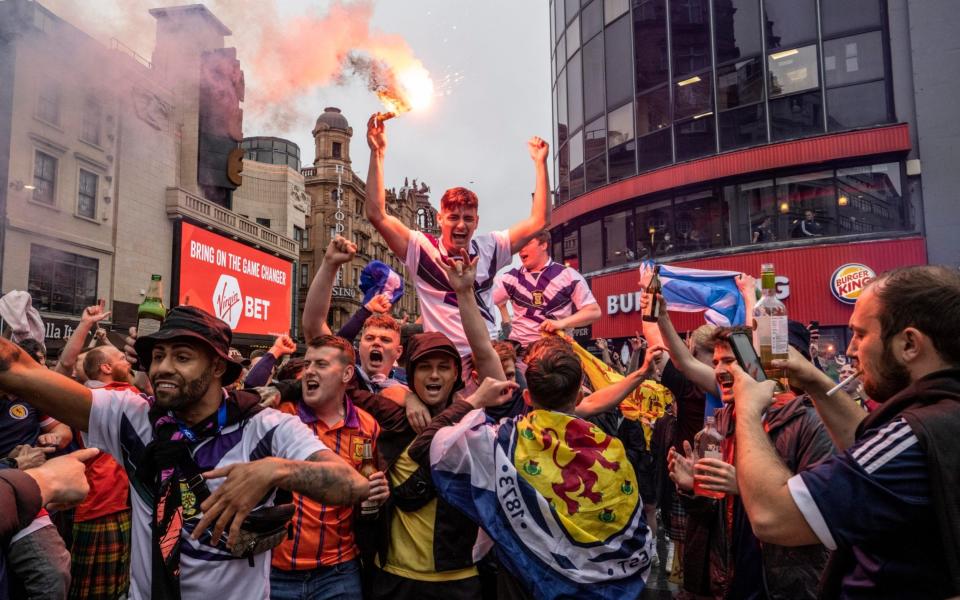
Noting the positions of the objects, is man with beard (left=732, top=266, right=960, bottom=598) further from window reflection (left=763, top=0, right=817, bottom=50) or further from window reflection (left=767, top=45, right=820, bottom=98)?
window reflection (left=763, top=0, right=817, bottom=50)

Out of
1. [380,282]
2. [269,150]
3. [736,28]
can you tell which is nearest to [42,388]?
[380,282]

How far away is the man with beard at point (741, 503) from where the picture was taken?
277 centimetres

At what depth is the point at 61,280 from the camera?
69.8 feet

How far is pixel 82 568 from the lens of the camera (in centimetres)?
526

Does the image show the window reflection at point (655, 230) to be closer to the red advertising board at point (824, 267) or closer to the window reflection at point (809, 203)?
the red advertising board at point (824, 267)

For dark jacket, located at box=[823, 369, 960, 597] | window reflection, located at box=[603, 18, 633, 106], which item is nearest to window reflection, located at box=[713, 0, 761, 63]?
window reflection, located at box=[603, 18, 633, 106]

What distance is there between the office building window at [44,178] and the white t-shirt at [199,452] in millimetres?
22316

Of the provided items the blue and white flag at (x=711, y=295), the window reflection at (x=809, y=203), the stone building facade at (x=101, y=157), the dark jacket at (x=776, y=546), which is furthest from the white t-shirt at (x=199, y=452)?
the window reflection at (x=809, y=203)

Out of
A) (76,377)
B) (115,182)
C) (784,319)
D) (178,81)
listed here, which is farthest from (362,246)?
(784,319)

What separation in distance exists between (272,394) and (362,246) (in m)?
59.0

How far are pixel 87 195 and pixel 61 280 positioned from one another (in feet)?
A: 12.0

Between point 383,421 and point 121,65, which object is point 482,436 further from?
point 121,65

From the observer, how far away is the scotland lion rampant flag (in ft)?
10.1

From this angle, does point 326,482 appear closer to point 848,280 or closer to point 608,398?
point 608,398
